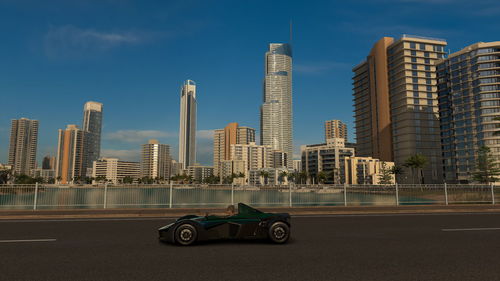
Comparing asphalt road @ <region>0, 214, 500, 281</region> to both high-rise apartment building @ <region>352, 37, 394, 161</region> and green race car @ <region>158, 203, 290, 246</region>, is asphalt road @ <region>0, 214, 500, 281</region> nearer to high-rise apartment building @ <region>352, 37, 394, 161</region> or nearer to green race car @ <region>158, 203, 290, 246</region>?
green race car @ <region>158, 203, 290, 246</region>

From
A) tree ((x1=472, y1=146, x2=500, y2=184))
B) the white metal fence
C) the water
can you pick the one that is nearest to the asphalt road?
the white metal fence

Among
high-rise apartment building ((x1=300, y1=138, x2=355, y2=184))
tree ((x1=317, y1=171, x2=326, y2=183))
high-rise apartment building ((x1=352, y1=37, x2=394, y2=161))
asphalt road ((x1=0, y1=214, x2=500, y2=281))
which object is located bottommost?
asphalt road ((x1=0, y1=214, x2=500, y2=281))

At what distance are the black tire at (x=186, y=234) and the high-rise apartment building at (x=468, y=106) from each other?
115 m

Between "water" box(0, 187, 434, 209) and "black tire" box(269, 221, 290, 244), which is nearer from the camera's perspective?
"black tire" box(269, 221, 290, 244)

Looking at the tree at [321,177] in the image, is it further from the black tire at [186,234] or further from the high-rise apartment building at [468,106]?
the black tire at [186,234]

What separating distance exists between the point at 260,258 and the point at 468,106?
126m

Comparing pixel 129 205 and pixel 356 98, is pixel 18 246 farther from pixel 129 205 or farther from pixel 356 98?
pixel 356 98

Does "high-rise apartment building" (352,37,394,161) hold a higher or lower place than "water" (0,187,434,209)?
higher

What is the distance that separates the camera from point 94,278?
4.65 metres

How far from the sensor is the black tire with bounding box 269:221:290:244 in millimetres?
7441

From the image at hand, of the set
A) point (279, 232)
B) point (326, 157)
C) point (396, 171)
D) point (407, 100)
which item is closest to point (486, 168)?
point (396, 171)

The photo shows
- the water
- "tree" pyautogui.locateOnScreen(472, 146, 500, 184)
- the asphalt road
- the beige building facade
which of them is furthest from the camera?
the beige building facade

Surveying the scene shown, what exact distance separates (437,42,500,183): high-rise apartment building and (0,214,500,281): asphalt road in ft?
368

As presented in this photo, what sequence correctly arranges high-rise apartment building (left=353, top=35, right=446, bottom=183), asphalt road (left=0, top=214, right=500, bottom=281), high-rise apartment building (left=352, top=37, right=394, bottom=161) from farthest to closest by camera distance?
1. high-rise apartment building (left=352, top=37, right=394, bottom=161)
2. high-rise apartment building (left=353, top=35, right=446, bottom=183)
3. asphalt road (left=0, top=214, right=500, bottom=281)
